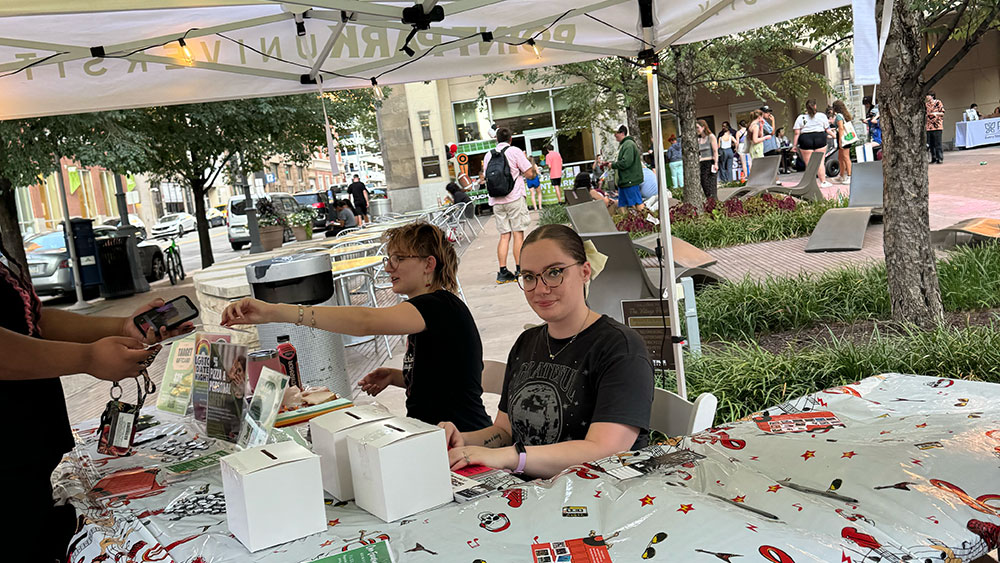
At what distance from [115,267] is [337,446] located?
1555 centimetres

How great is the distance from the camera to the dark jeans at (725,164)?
76.2ft

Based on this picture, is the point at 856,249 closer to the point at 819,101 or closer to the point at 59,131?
the point at 59,131

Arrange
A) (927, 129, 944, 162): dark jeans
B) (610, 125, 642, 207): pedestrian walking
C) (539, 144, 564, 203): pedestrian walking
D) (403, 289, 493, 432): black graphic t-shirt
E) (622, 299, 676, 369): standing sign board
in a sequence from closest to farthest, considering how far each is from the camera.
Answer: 1. (403, 289, 493, 432): black graphic t-shirt
2. (622, 299, 676, 369): standing sign board
3. (610, 125, 642, 207): pedestrian walking
4. (927, 129, 944, 162): dark jeans
5. (539, 144, 564, 203): pedestrian walking

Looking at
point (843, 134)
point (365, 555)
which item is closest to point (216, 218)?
point (843, 134)

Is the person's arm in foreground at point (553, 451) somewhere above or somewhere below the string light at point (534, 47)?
below

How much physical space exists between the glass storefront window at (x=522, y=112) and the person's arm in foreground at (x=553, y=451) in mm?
28658

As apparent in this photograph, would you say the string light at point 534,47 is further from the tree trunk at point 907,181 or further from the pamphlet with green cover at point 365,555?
the pamphlet with green cover at point 365,555

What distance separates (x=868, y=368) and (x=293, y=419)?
3.39 meters

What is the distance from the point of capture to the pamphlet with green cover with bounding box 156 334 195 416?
3.30 metres

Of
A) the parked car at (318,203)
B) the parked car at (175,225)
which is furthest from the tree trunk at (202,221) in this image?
the parked car at (175,225)

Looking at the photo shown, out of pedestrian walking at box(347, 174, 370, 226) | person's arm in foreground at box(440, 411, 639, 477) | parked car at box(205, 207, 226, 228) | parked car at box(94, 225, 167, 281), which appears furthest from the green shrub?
parked car at box(205, 207, 226, 228)

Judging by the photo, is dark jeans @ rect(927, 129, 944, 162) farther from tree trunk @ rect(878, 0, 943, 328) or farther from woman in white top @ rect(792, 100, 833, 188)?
tree trunk @ rect(878, 0, 943, 328)

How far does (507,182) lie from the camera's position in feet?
34.4

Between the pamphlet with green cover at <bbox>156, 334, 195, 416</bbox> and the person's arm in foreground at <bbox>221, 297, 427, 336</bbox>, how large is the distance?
0.44m
